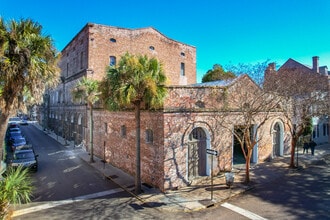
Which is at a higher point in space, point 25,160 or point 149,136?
point 149,136

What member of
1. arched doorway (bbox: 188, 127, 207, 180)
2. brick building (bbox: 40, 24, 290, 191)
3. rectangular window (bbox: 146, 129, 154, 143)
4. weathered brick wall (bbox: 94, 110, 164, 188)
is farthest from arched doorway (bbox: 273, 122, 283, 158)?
weathered brick wall (bbox: 94, 110, 164, 188)

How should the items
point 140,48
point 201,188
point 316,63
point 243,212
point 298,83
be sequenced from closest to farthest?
point 243,212 < point 201,188 < point 298,83 < point 140,48 < point 316,63

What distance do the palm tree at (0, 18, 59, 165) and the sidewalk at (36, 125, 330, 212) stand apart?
6.77m

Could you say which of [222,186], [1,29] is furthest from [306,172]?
[1,29]

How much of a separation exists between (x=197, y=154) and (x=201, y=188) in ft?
6.55

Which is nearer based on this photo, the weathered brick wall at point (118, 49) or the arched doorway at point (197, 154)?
the arched doorway at point (197, 154)

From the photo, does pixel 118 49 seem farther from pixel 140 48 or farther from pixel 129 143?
pixel 129 143

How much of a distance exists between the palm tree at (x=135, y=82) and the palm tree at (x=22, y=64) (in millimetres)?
2578

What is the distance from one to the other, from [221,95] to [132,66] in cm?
636

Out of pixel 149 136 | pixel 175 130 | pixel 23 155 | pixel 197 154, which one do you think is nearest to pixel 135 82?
pixel 175 130

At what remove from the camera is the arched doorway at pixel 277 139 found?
18.6 metres

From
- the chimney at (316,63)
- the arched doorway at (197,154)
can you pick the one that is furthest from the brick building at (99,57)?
the chimney at (316,63)

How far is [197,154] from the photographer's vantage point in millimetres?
12836

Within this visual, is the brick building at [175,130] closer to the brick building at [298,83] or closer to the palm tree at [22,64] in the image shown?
the brick building at [298,83]
